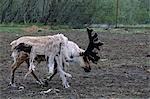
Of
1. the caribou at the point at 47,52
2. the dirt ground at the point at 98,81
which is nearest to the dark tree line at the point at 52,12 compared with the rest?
the dirt ground at the point at 98,81

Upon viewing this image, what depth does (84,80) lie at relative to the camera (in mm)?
Result: 8875

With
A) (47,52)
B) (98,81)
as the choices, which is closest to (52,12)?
(98,81)

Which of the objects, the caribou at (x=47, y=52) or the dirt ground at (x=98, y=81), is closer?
the dirt ground at (x=98, y=81)

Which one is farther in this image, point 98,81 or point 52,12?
point 52,12

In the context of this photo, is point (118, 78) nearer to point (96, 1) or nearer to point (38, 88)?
point (38, 88)

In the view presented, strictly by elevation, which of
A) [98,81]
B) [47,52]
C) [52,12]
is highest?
[52,12]

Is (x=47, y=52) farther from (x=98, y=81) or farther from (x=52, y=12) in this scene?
(x=52, y=12)

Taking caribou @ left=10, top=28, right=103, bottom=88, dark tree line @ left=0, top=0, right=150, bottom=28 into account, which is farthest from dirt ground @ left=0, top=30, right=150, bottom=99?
dark tree line @ left=0, top=0, right=150, bottom=28

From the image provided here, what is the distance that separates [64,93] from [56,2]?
21800 mm

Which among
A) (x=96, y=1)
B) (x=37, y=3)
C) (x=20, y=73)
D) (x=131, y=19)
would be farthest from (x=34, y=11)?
(x=20, y=73)

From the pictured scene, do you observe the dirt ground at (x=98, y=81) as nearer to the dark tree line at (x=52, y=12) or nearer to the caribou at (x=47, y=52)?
the caribou at (x=47, y=52)

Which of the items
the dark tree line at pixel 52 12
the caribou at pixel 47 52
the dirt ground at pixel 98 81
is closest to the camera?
the dirt ground at pixel 98 81

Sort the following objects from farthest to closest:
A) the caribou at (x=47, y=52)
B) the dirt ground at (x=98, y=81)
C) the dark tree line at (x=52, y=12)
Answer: the dark tree line at (x=52, y=12), the caribou at (x=47, y=52), the dirt ground at (x=98, y=81)

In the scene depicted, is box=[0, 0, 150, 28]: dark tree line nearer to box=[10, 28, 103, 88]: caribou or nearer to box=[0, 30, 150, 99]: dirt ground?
box=[0, 30, 150, 99]: dirt ground
